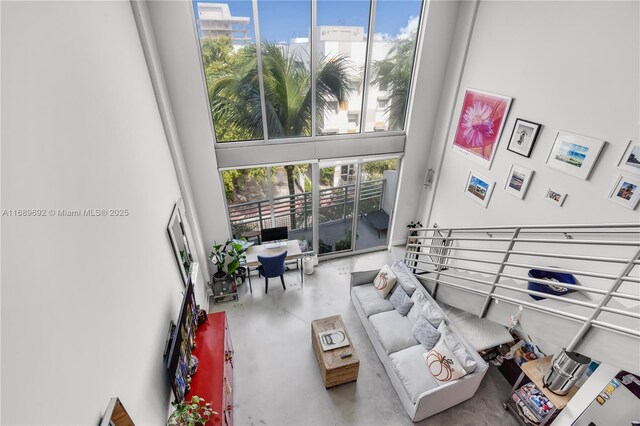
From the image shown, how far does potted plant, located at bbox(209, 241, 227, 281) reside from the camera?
16.6 ft

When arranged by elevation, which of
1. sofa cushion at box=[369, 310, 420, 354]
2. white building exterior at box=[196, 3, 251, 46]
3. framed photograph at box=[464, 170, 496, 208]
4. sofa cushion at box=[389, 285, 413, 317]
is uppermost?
white building exterior at box=[196, 3, 251, 46]

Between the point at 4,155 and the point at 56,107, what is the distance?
578 millimetres

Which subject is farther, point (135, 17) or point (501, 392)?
point (501, 392)

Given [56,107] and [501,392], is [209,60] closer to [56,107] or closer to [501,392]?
[56,107]

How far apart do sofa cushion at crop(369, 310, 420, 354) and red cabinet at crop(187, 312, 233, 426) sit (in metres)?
2.05

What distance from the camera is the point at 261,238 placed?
563 cm

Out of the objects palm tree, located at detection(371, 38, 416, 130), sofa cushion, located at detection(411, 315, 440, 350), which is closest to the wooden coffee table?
sofa cushion, located at detection(411, 315, 440, 350)

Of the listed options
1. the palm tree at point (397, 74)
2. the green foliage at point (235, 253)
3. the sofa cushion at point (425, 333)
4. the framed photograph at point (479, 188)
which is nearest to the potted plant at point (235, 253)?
the green foliage at point (235, 253)

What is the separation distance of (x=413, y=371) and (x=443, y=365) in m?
0.39

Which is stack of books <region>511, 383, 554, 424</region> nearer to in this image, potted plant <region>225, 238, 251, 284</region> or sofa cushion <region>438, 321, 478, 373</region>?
sofa cushion <region>438, 321, 478, 373</region>

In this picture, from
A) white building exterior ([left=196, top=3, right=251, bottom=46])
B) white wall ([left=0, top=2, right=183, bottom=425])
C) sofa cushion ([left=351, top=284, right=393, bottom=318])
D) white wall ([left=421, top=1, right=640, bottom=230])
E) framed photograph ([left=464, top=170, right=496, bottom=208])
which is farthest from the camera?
sofa cushion ([left=351, top=284, right=393, bottom=318])

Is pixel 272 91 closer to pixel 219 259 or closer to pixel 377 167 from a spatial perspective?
pixel 377 167

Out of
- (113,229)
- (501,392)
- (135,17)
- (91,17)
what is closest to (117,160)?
(113,229)

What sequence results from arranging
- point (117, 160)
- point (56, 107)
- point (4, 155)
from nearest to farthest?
point (4, 155) → point (56, 107) → point (117, 160)
